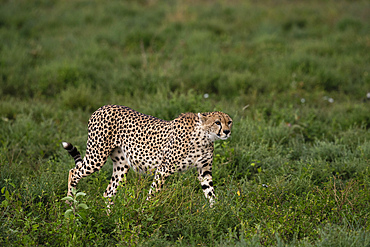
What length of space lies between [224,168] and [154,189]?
4.39 ft

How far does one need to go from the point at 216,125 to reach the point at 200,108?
2.36 m

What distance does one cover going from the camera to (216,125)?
144 inches

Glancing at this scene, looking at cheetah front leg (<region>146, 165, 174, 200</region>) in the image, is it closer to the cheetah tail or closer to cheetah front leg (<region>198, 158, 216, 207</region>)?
cheetah front leg (<region>198, 158, 216, 207</region>)

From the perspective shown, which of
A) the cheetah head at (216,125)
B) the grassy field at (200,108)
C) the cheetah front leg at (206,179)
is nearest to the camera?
the grassy field at (200,108)

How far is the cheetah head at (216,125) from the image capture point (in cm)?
362

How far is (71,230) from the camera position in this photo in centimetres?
327

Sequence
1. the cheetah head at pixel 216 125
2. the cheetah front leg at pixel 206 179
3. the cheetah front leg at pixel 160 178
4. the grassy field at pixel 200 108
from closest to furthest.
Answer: the grassy field at pixel 200 108, the cheetah head at pixel 216 125, the cheetah front leg at pixel 160 178, the cheetah front leg at pixel 206 179

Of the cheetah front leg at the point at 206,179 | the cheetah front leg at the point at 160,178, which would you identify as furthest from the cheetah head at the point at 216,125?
the cheetah front leg at the point at 160,178

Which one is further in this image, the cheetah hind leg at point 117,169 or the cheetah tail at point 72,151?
the cheetah hind leg at point 117,169

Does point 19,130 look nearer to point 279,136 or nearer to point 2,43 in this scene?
point 279,136

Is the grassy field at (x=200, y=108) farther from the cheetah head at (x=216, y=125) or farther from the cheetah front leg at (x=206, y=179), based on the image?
the cheetah head at (x=216, y=125)

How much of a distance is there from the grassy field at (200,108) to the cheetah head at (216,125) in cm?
54

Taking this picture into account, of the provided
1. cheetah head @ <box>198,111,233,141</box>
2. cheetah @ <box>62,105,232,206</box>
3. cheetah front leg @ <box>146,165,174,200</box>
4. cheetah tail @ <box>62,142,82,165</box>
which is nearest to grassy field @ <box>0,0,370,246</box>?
cheetah front leg @ <box>146,165,174,200</box>

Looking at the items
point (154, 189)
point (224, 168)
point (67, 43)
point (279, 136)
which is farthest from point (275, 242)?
point (67, 43)
